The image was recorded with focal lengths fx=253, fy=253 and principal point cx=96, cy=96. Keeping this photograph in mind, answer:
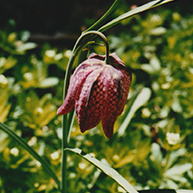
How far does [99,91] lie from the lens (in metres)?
0.59

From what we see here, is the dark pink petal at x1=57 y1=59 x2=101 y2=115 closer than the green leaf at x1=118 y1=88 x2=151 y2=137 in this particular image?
Yes

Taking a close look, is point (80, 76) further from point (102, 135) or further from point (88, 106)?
point (102, 135)

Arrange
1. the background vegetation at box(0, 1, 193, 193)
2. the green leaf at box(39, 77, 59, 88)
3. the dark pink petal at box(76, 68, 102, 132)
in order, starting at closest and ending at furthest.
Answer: the dark pink petal at box(76, 68, 102, 132) → the background vegetation at box(0, 1, 193, 193) → the green leaf at box(39, 77, 59, 88)

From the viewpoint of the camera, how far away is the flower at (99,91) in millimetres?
589

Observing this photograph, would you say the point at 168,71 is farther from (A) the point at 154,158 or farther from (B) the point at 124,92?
(B) the point at 124,92

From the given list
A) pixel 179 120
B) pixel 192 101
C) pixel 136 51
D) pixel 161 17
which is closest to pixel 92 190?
pixel 179 120

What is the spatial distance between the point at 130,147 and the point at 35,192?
17.2 inches

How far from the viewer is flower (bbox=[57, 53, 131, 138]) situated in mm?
589

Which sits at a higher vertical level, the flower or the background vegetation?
the flower

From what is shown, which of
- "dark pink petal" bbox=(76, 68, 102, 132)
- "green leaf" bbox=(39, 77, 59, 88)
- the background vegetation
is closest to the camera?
"dark pink petal" bbox=(76, 68, 102, 132)

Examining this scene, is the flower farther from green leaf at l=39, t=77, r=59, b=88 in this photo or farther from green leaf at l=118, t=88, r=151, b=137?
Answer: green leaf at l=39, t=77, r=59, b=88

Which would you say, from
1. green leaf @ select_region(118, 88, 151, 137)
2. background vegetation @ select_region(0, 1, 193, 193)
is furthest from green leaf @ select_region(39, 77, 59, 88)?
green leaf @ select_region(118, 88, 151, 137)

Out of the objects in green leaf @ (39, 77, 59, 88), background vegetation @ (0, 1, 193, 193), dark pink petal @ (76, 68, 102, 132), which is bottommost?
background vegetation @ (0, 1, 193, 193)

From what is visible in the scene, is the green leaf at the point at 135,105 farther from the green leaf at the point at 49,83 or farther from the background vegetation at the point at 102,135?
the green leaf at the point at 49,83
